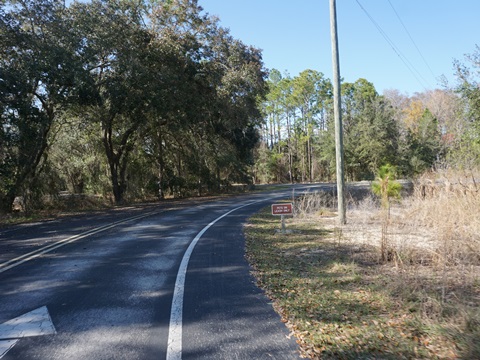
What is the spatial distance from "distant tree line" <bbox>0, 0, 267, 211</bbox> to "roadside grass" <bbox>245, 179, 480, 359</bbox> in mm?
14533

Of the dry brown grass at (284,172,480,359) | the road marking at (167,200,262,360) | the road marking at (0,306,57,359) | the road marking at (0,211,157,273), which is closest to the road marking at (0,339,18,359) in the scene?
the road marking at (0,306,57,359)

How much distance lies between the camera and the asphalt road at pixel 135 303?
4.14 meters

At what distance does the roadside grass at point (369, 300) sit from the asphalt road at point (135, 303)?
0.36 m

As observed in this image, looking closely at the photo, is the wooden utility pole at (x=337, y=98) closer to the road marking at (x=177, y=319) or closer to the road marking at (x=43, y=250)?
the road marking at (x=177, y=319)

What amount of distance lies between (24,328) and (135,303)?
4.65 feet

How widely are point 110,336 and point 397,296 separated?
158 inches

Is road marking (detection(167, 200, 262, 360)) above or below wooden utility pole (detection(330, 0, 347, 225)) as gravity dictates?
below

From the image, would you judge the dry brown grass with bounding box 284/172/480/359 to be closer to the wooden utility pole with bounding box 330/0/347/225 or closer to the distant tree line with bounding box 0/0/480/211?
the wooden utility pole with bounding box 330/0/347/225

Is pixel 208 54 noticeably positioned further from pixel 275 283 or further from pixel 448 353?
pixel 448 353

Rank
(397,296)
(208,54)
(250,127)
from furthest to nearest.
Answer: (250,127)
(208,54)
(397,296)

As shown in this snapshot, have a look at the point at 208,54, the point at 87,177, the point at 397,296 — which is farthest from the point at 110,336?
the point at 87,177

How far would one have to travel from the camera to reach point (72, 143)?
94.5 feet

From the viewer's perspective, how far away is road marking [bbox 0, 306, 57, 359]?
14.1 ft

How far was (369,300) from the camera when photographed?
558 centimetres
